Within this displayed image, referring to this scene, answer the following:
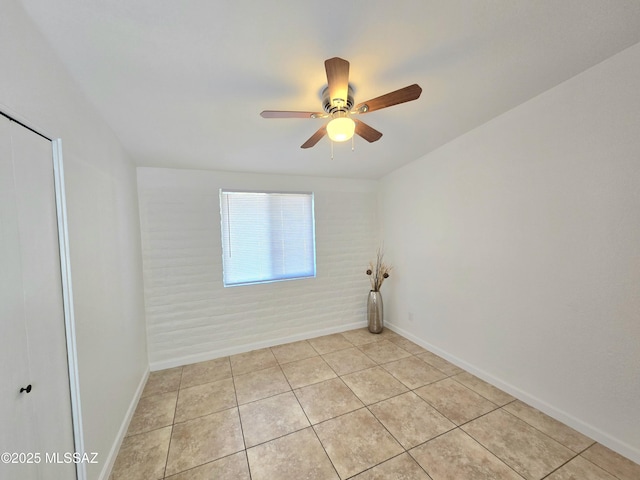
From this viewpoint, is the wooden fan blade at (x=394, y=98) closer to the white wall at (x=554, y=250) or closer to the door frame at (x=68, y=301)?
the white wall at (x=554, y=250)

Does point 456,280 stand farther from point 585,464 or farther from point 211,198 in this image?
point 211,198

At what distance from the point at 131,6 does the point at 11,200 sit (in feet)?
3.08

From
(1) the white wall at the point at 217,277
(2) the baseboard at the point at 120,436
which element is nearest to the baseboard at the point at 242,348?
(1) the white wall at the point at 217,277

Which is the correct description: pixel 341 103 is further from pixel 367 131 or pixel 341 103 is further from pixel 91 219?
pixel 91 219

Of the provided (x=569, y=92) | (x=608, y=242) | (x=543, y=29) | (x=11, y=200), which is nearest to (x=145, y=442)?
(x=11, y=200)

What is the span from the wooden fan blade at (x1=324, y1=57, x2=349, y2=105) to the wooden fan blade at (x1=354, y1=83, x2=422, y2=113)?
5.7 inches

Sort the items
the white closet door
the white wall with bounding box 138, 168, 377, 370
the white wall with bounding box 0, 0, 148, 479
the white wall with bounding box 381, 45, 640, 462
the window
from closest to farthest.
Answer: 1. the white closet door
2. the white wall with bounding box 0, 0, 148, 479
3. the white wall with bounding box 381, 45, 640, 462
4. the white wall with bounding box 138, 168, 377, 370
5. the window

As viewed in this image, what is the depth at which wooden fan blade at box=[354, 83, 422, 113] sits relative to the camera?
1279mm

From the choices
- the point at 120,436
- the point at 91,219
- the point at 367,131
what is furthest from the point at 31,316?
the point at 367,131

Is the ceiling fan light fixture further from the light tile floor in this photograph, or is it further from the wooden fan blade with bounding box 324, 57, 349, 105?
the light tile floor

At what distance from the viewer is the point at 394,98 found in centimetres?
138

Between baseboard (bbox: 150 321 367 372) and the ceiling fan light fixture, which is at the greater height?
the ceiling fan light fixture

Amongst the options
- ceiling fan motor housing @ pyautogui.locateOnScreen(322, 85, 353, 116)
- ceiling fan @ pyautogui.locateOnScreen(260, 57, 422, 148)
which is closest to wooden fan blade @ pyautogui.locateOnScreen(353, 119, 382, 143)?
ceiling fan @ pyautogui.locateOnScreen(260, 57, 422, 148)

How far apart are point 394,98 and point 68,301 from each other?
6.68 ft
